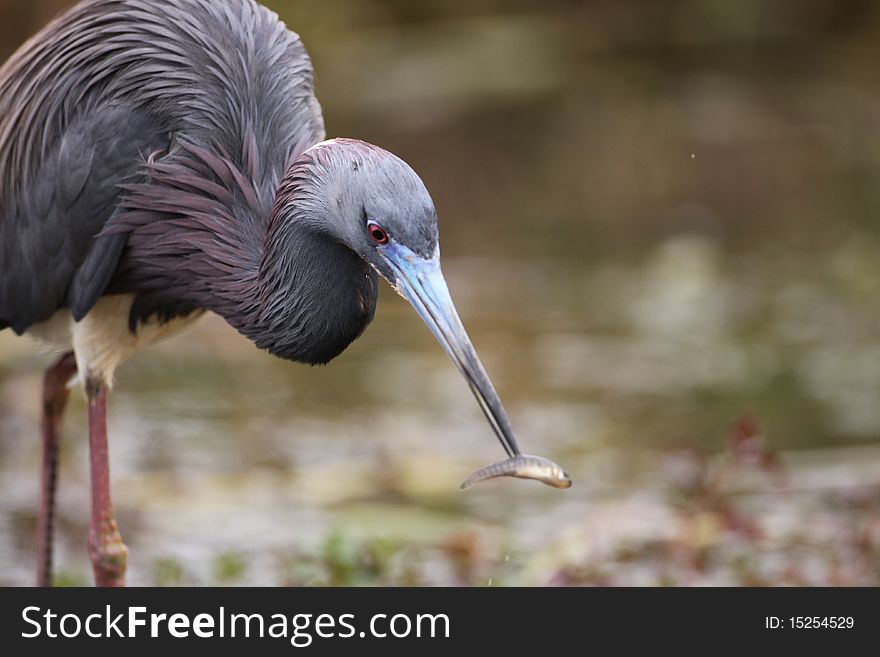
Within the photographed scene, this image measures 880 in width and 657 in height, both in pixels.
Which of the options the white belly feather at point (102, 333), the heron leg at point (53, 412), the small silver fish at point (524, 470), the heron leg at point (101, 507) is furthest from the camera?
the heron leg at point (53, 412)

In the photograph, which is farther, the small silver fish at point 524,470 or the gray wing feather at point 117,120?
the gray wing feather at point 117,120

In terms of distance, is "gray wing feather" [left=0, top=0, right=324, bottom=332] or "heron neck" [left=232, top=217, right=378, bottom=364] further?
"gray wing feather" [left=0, top=0, right=324, bottom=332]

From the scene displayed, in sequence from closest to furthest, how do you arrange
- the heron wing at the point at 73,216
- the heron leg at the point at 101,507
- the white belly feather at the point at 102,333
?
1. the heron wing at the point at 73,216
2. the white belly feather at the point at 102,333
3. the heron leg at the point at 101,507

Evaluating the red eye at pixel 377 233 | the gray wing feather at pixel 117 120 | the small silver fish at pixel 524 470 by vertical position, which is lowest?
the small silver fish at pixel 524 470

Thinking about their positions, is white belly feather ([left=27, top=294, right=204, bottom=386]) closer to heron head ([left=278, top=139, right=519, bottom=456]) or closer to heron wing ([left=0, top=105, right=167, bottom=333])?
heron wing ([left=0, top=105, right=167, bottom=333])

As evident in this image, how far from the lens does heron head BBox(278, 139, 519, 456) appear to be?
3.91 metres

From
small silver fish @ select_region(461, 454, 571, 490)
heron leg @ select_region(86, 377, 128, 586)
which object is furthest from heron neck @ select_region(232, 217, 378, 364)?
heron leg @ select_region(86, 377, 128, 586)

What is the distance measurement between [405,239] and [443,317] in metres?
0.22

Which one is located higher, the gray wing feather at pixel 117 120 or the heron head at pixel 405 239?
the gray wing feather at pixel 117 120

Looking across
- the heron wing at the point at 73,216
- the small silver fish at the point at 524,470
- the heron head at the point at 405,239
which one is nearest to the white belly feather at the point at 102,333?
the heron wing at the point at 73,216

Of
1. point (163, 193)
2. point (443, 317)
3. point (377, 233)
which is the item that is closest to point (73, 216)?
point (163, 193)

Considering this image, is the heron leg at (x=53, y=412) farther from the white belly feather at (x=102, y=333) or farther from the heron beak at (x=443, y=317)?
the heron beak at (x=443, y=317)

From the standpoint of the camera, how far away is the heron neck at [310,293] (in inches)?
169

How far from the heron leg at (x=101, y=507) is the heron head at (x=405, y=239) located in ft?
5.40
